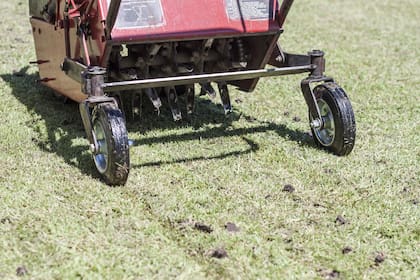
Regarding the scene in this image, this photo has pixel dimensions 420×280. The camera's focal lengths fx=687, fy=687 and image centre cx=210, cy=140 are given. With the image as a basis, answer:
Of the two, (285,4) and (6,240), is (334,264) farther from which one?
(285,4)

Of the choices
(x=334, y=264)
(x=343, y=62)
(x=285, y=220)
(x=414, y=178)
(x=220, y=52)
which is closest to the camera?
(x=334, y=264)

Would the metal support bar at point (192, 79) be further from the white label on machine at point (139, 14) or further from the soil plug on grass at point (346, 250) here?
the soil plug on grass at point (346, 250)

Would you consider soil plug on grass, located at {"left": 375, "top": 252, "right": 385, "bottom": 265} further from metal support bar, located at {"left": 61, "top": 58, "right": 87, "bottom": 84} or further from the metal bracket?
metal support bar, located at {"left": 61, "top": 58, "right": 87, "bottom": 84}

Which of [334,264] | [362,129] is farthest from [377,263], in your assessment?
[362,129]

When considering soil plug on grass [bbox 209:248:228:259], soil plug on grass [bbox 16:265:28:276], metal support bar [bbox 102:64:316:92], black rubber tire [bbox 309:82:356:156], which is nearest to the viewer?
soil plug on grass [bbox 16:265:28:276]

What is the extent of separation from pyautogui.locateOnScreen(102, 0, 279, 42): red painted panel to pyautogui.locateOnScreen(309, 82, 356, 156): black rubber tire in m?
0.66

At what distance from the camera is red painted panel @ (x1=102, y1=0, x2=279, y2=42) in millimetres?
4957

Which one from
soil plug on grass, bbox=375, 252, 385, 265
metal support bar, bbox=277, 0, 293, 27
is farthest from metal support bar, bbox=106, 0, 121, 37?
soil plug on grass, bbox=375, 252, 385, 265

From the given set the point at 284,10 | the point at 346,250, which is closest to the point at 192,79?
the point at 284,10

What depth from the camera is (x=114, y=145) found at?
4383 millimetres

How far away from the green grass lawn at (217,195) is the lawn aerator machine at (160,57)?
0.27 m

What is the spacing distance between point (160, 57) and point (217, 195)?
1.55 meters

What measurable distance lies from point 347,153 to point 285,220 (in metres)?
1.25

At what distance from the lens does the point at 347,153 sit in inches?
207
